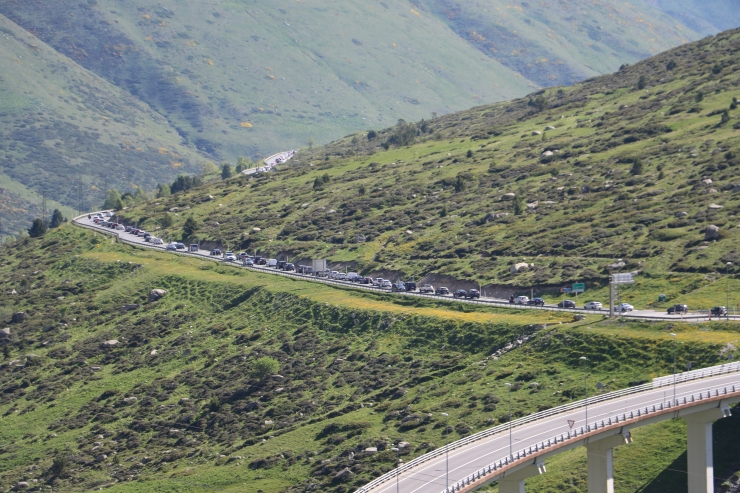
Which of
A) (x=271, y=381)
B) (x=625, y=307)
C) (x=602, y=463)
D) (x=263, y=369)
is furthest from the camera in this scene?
(x=263, y=369)

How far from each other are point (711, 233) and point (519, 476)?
67549 mm

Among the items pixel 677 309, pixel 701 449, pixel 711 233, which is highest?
pixel 711 233

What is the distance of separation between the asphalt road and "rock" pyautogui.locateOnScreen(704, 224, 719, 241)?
4528cm

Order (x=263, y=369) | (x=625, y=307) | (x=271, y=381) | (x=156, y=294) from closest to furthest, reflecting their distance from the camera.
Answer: (x=625, y=307) → (x=271, y=381) → (x=263, y=369) → (x=156, y=294)

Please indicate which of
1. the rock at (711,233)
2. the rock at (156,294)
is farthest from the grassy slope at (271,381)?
the rock at (711,233)

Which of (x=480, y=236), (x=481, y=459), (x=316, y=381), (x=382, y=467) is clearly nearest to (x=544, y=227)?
(x=480, y=236)

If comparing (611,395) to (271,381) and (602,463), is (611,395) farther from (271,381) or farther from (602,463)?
(271,381)

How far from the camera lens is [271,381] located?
122m

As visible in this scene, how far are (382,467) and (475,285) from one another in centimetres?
5026

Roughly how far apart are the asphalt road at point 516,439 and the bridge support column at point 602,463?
1.70 m

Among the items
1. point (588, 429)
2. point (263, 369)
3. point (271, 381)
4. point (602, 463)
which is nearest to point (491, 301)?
point (271, 381)

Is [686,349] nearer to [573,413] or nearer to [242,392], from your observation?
Answer: [573,413]

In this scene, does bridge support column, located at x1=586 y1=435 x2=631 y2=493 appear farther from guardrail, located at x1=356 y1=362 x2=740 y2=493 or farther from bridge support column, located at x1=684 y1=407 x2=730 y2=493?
bridge support column, located at x1=684 y1=407 x2=730 y2=493

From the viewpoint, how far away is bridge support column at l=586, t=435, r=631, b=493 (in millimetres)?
79250
